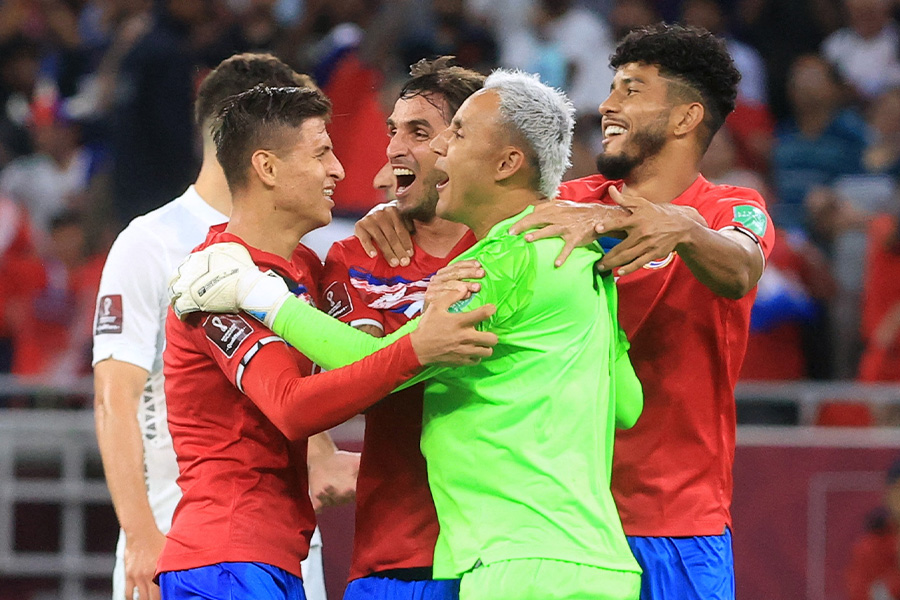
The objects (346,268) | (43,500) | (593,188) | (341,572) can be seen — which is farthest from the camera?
(43,500)

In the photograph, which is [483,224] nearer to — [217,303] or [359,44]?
[217,303]

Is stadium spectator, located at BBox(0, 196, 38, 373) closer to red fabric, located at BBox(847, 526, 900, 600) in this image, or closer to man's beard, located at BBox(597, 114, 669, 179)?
red fabric, located at BBox(847, 526, 900, 600)

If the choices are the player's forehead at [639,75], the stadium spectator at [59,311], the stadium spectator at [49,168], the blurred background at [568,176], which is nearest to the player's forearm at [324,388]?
the player's forehead at [639,75]

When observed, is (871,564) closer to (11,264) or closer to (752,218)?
(752,218)

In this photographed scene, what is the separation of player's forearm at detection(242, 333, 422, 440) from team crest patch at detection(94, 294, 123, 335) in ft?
3.79

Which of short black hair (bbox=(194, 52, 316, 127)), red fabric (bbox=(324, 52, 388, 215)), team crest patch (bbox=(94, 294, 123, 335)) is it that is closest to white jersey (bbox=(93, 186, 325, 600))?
team crest patch (bbox=(94, 294, 123, 335))

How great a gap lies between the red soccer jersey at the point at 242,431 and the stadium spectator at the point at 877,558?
420 cm

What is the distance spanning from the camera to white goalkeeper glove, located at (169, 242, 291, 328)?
320 centimetres

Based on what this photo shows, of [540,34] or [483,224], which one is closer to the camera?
[483,224]

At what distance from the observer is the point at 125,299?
4.20 m

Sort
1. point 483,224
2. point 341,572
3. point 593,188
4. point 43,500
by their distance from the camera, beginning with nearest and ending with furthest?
1. point 483,224
2. point 593,188
3. point 341,572
4. point 43,500

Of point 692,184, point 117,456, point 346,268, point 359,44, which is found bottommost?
point 117,456

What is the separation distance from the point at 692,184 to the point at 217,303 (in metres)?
1.50

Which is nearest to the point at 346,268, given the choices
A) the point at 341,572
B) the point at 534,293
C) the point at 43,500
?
the point at 534,293
